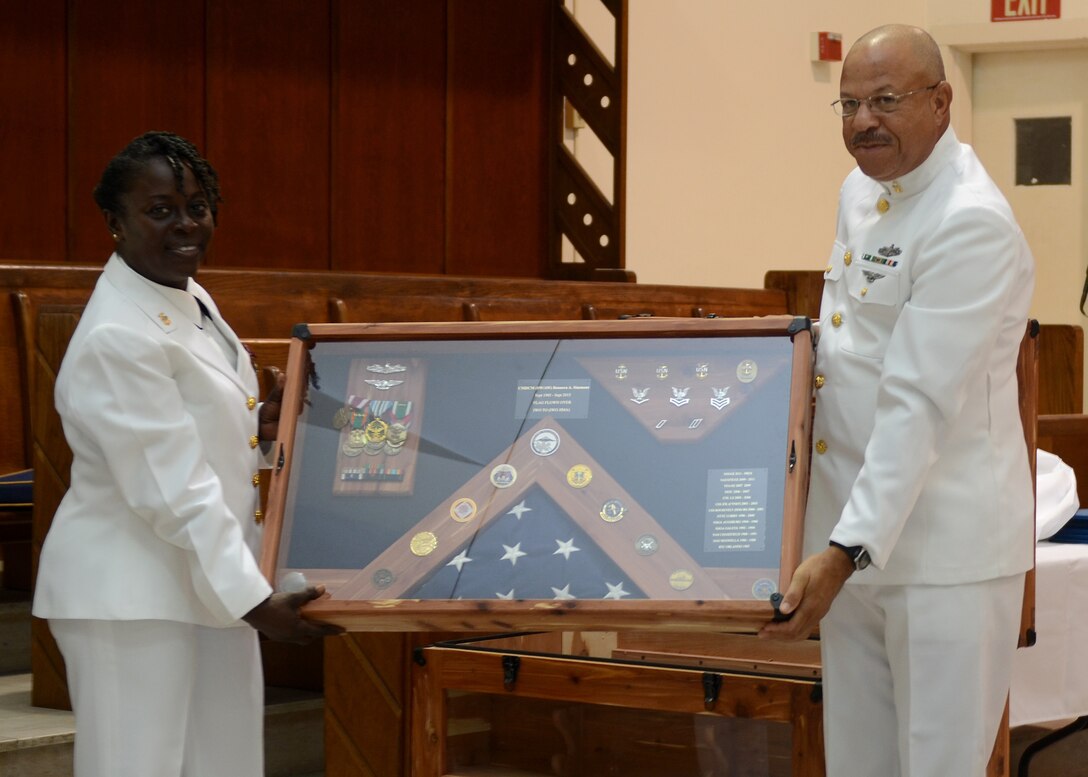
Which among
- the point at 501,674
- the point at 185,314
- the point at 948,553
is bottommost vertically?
the point at 501,674

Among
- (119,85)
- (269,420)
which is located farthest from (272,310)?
(119,85)

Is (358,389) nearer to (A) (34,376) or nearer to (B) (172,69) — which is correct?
(A) (34,376)

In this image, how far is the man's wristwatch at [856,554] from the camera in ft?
7.74

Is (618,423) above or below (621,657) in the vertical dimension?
above

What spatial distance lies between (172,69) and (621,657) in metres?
4.14

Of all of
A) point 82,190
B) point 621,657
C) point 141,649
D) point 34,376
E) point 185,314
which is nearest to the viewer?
point 141,649

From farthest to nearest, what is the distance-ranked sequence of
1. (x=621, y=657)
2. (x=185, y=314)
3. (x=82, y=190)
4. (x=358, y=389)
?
(x=82, y=190), (x=621, y=657), (x=358, y=389), (x=185, y=314)

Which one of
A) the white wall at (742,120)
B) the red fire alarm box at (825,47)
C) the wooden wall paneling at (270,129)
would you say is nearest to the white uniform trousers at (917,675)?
the wooden wall paneling at (270,129)

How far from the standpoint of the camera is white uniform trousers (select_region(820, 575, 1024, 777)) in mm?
2412

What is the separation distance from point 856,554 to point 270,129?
4890mm

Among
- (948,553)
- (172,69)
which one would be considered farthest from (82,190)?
(948,553)

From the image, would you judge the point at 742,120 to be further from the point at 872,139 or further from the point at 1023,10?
the point at 872,139

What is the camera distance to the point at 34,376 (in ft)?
11.7

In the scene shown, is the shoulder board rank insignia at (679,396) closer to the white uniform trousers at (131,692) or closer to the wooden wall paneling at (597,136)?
the white uniform trousers at (131,692)
